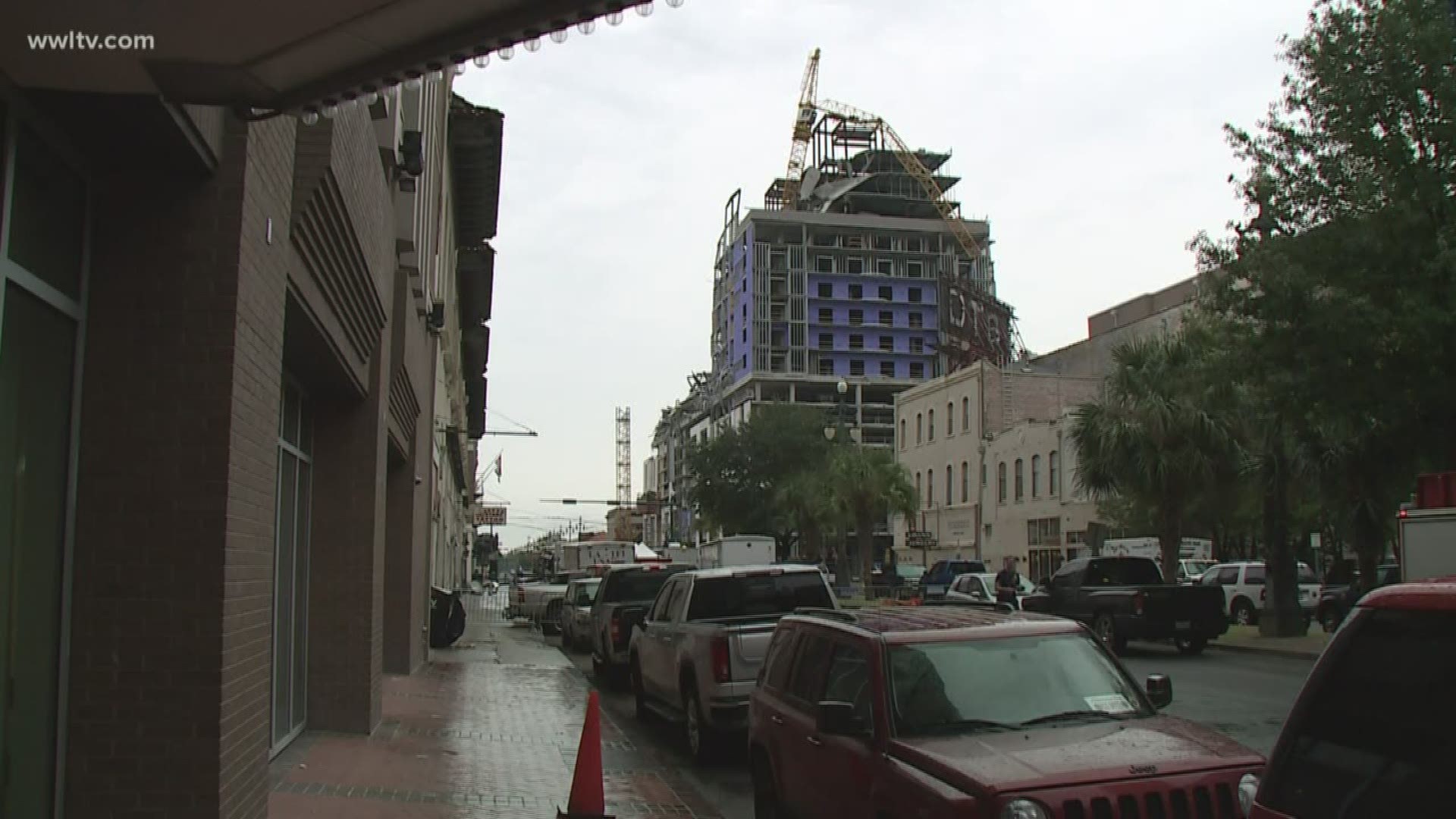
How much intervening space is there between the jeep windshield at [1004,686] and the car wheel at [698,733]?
5.82 metres

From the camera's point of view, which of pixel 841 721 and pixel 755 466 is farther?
pixel 755 466

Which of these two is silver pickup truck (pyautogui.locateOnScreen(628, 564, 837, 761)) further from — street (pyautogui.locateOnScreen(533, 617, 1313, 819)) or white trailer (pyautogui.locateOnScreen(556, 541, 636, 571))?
white trailer (pyautogui.locateOnScreen(556, 541, 636, 571))

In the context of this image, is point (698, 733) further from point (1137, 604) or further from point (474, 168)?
point (474, 168)

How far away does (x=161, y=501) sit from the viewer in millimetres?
5871

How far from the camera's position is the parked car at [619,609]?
744 inches

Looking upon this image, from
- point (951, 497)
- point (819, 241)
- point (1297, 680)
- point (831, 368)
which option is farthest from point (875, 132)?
point (1297, 680)

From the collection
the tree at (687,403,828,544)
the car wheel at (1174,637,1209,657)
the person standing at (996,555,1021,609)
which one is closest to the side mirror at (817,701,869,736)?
the car wheel at (1174,637,1209,657)

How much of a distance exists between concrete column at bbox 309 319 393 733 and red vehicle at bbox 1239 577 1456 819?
9880 mm

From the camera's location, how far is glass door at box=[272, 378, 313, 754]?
10555 millimetres

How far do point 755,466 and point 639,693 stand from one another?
59545 millimetres

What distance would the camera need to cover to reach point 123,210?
5.96 metres

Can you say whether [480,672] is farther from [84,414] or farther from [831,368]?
[831,368]

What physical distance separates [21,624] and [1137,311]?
6777cm

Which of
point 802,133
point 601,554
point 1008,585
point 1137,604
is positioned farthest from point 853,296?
point 1137,604
